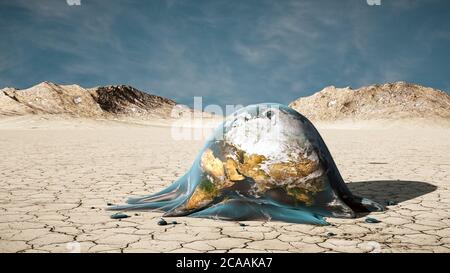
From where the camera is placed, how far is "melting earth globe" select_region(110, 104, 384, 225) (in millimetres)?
4512

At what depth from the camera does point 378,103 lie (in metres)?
64.4

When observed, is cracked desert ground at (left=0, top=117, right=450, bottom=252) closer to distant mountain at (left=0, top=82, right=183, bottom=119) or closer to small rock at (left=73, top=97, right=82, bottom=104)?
distant mountain at (left=0, top=82, right=183, bottom=119)

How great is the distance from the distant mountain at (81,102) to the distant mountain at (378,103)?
28.0 m

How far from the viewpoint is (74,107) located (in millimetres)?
66062

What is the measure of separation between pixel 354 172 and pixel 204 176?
4.92 meters

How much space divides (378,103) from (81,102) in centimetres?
4569

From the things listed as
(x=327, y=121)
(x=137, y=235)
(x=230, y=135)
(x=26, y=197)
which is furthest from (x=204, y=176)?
(x=327, y=121)

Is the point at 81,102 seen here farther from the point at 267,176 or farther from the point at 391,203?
the point at 267,176

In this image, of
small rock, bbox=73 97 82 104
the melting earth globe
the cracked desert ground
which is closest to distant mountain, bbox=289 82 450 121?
small rock, bbox=73 97 82 104

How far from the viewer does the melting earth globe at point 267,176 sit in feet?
14.8

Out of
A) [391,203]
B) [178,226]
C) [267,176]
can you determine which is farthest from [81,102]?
[178,226]

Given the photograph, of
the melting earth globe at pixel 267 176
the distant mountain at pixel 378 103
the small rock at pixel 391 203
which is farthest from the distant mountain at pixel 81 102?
the small rock at pixel 391 203
